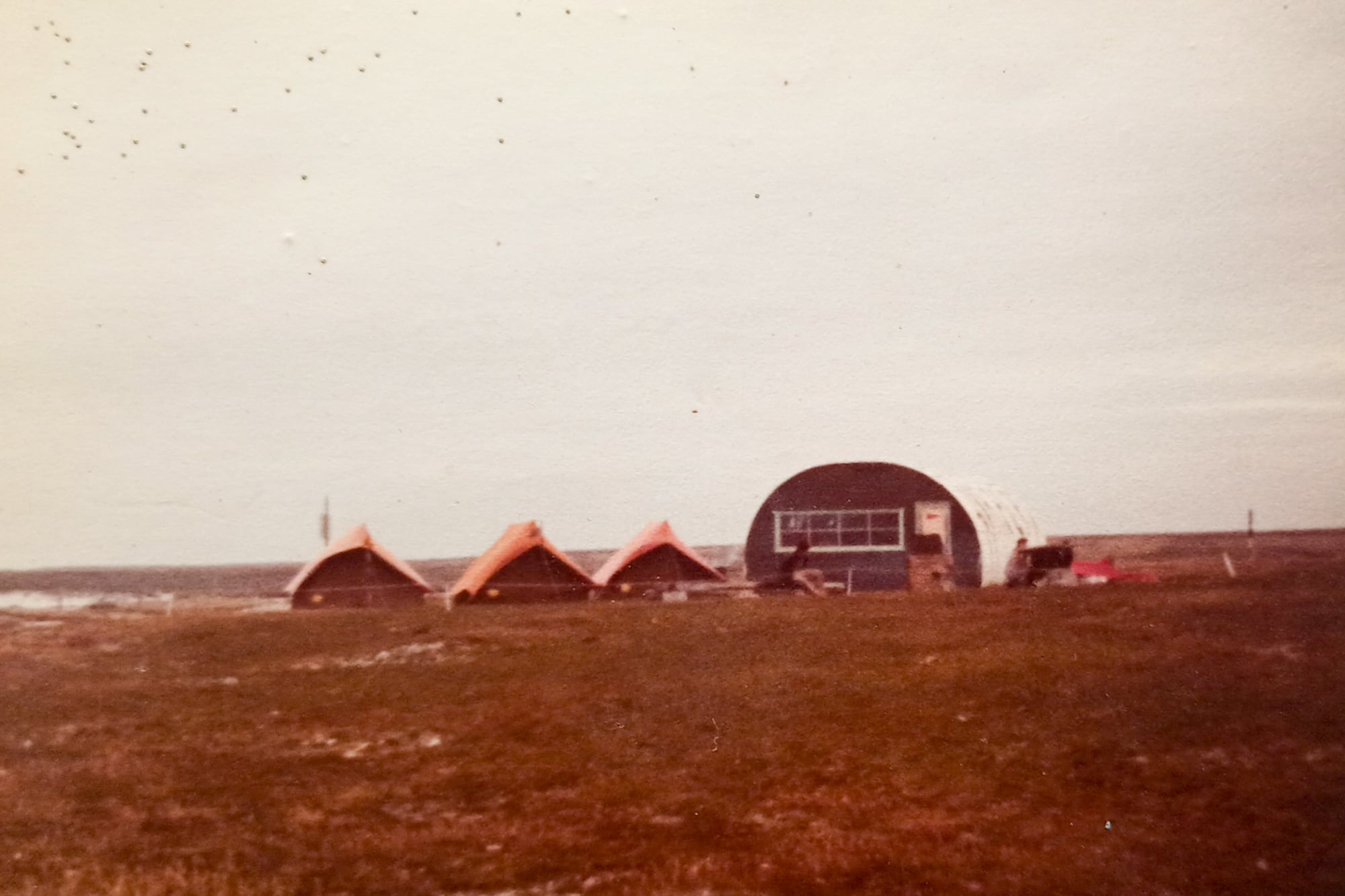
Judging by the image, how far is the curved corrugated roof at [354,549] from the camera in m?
11.4

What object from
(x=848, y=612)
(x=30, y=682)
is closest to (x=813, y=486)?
(x=848, y=612)

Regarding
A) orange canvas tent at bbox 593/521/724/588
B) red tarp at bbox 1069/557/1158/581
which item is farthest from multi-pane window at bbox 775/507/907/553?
red tarp at bbox 1069/557/1158/581

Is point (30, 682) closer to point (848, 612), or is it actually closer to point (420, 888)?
point (420, 888)

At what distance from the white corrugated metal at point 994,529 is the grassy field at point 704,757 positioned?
5080mm

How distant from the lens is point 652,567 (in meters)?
14.8

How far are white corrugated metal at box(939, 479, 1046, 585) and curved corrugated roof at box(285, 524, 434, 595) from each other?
27.3ft

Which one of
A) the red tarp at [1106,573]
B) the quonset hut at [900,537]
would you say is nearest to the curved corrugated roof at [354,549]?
the quonset hut at [900,537]

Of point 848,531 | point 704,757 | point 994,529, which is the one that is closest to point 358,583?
point 848,531

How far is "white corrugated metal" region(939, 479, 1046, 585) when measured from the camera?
15102 millimetres

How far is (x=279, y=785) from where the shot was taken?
7.58 meters

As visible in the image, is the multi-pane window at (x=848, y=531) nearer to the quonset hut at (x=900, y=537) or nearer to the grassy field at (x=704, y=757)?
the quonset hut at (x=900, y=537)

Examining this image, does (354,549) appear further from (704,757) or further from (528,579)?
(704,757)

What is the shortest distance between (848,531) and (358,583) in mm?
7663

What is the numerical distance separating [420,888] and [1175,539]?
112 feet
